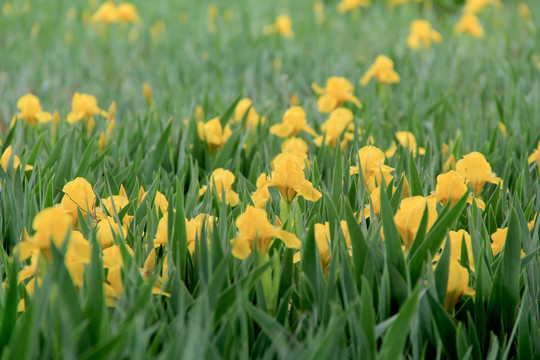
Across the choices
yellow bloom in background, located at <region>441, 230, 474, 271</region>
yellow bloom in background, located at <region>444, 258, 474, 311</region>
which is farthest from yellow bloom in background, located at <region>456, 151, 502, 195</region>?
yellow bloom in background, located at <region>444, 258, 474, 311</region>

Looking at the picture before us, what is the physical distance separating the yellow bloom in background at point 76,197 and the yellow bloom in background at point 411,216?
21.3 inches

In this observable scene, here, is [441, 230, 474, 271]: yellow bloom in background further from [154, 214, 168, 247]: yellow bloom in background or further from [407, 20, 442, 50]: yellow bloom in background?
[407, 20, 442, 50]: yellow bloom in background

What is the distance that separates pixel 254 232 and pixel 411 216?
0.88 feet

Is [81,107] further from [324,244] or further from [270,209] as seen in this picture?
[324,244]

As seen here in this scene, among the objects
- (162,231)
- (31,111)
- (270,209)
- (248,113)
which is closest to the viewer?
(162,231)

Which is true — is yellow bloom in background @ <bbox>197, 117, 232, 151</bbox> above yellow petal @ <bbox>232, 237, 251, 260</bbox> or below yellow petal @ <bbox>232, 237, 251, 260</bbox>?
above

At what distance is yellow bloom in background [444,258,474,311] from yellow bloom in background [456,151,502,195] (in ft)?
1.12

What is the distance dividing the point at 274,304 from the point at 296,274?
0.13 meters

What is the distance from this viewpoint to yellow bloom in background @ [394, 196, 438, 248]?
0.97m

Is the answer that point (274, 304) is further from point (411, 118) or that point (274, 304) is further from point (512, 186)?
point (411, 118)

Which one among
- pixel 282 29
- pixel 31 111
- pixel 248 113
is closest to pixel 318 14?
pixel 282 29

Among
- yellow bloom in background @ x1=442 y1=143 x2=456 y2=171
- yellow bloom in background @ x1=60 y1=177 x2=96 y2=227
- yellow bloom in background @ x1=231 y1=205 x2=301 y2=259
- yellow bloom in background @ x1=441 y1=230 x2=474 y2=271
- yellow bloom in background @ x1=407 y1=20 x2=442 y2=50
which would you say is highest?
yellow bloom in background @ x1=407 y1=20 x2=442 y2=50

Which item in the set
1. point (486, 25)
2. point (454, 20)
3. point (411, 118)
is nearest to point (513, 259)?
point (411, 118)

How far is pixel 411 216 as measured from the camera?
0.98 m
